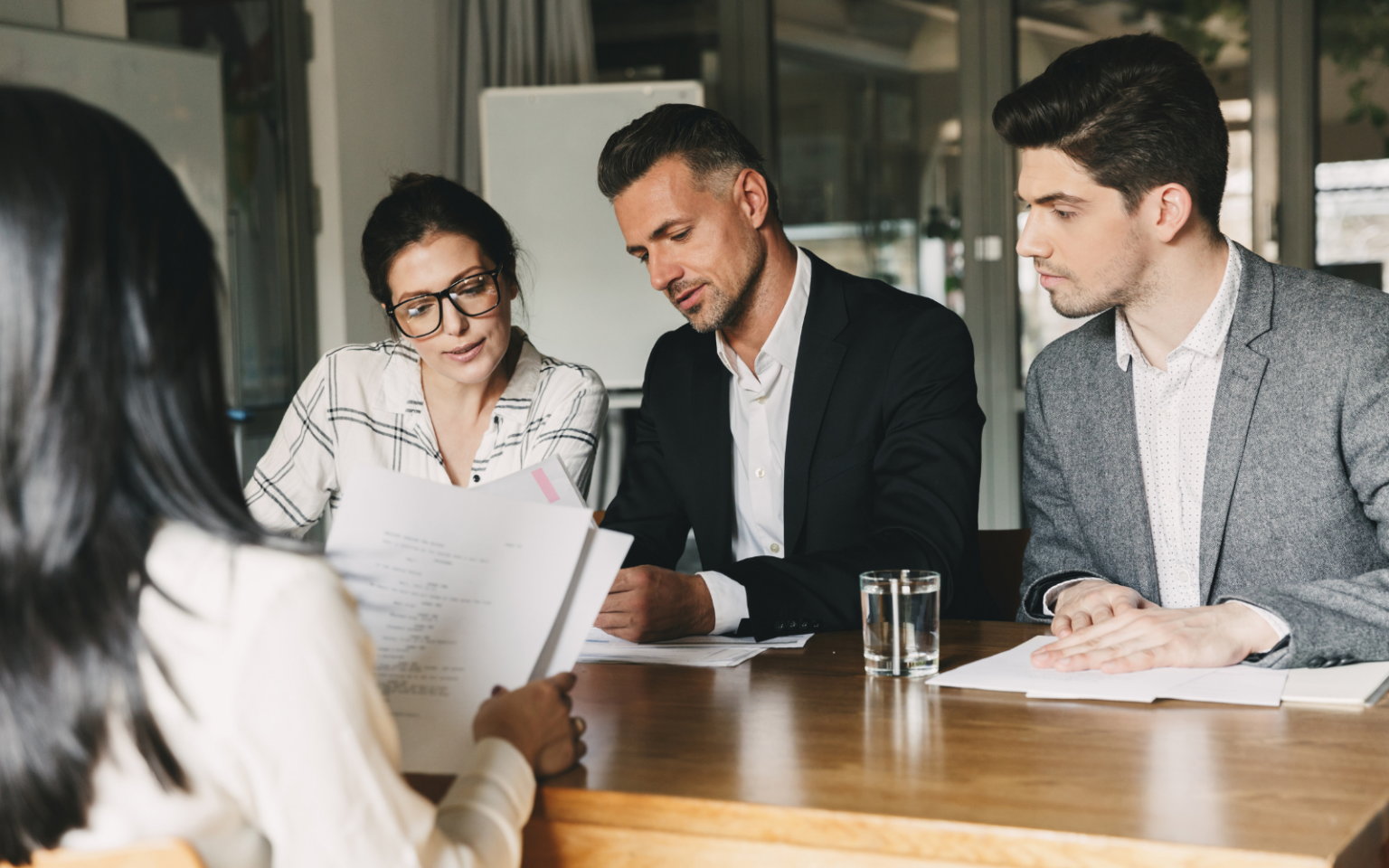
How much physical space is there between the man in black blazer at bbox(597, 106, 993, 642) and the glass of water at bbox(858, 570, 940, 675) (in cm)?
34

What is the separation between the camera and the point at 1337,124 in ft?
12.0

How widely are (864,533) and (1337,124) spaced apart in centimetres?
266

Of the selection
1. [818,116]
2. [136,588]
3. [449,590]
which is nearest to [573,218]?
[818,116]

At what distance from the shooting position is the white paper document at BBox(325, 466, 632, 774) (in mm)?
1046

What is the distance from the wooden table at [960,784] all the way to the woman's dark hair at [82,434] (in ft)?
1.27

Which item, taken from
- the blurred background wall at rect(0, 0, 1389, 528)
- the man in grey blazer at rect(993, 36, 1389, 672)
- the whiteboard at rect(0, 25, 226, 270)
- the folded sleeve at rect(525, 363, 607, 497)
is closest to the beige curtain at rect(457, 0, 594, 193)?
the blurred background wall at rect(0, 0, 1389, 528)

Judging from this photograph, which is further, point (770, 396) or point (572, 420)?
point (572, 420)

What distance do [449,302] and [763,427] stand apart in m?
0.58

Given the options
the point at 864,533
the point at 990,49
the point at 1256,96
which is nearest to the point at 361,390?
the point at 864,533

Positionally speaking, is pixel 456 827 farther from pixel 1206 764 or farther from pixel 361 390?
pixel 361 390

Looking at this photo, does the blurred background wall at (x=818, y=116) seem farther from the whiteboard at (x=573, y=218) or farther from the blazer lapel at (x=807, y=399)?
the blazer lapel at (x=807, y=399)

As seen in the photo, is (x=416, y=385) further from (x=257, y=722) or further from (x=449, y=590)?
(x=257, y=722)

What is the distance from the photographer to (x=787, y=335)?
204cm

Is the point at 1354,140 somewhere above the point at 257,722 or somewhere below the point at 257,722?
above
